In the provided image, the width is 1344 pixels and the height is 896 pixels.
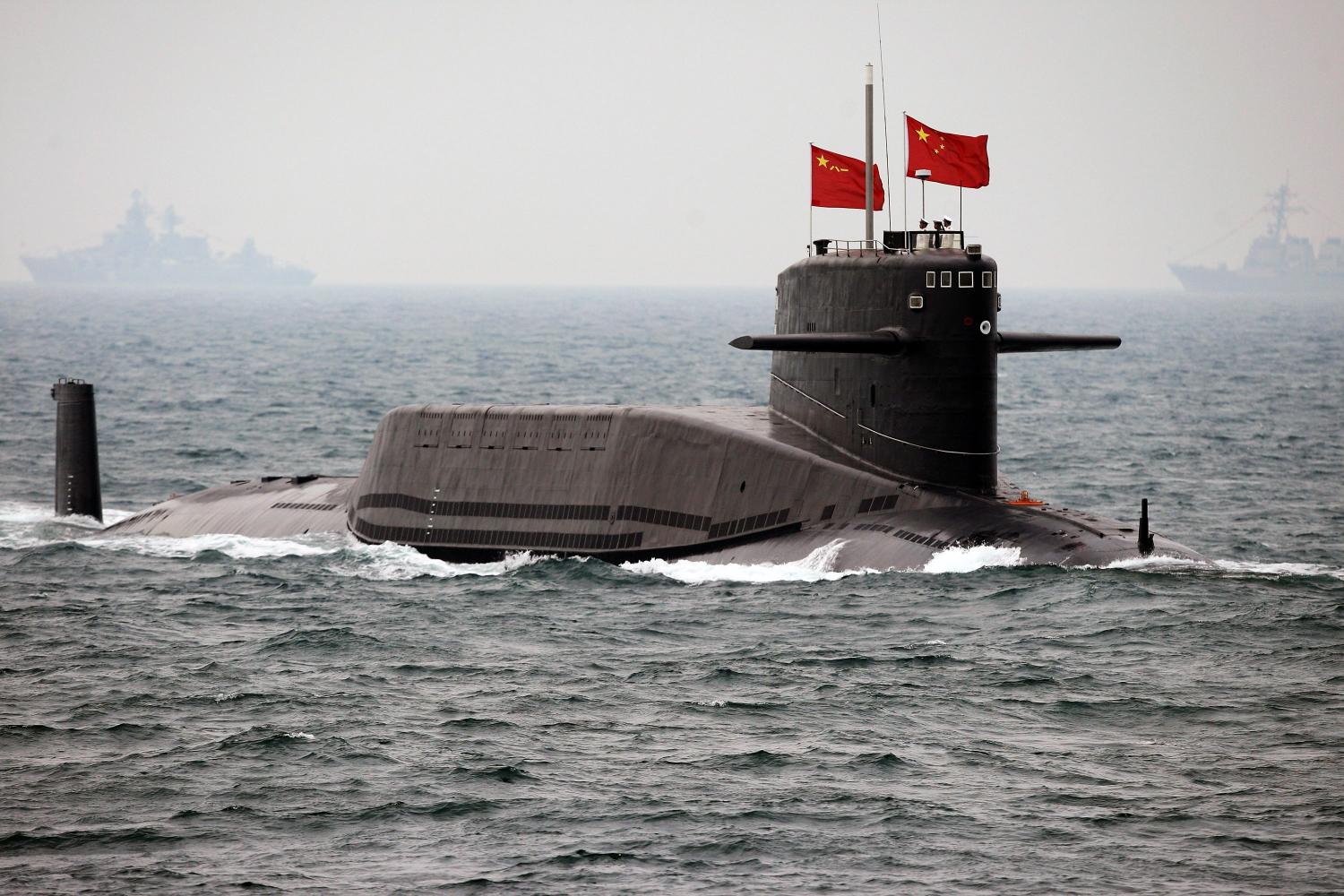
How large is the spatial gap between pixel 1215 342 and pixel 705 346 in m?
39.7

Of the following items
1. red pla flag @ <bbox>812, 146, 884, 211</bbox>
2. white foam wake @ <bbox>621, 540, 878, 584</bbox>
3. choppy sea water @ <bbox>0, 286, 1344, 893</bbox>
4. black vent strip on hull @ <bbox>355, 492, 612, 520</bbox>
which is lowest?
choppy sea water @ <bbox>0, 286, 1344, 893</bbox>

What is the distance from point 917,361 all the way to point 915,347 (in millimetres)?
244

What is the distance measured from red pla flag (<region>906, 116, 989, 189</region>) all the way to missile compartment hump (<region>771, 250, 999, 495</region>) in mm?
1438

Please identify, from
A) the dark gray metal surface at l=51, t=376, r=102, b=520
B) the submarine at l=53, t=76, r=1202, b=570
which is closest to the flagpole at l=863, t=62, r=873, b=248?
the submarine at l=53, t=76, r=1202, b=570

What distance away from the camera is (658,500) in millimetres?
31703

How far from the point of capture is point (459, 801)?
18.7 metres

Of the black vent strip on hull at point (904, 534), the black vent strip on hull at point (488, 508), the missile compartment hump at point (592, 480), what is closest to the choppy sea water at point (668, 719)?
the black vent strip on hull at point (904, 534)

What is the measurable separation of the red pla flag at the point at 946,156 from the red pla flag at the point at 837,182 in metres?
1.54

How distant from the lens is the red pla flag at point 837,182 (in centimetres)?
3141

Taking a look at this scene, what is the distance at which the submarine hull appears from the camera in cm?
2870

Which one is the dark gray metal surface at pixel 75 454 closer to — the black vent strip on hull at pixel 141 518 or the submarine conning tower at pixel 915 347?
the black vent strip on hull at pixel 141 518

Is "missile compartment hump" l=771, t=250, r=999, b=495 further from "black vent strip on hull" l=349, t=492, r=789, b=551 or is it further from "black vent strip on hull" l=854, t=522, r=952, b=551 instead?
"black vent strip on hull" l=349, t=492, r=789, b=551

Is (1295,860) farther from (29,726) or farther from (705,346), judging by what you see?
(705,346)

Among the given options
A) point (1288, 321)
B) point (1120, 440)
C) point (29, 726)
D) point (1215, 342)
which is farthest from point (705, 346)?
point (29, 726)
